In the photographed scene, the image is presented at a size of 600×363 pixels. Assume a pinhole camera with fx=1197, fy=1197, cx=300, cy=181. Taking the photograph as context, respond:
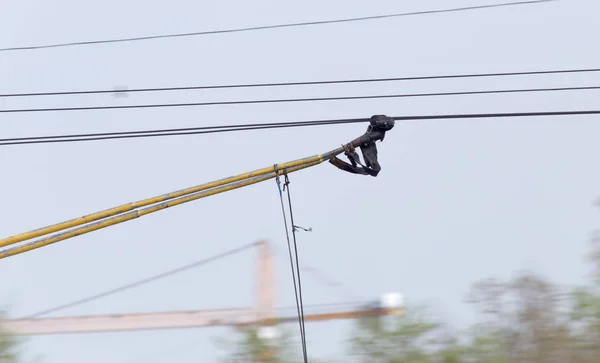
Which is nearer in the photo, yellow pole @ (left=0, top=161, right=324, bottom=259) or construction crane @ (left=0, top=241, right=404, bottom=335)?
yellow pole @ (left=0, top=161, right=324, bottom=259)

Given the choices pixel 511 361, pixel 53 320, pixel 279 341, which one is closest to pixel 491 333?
pixel 511 361

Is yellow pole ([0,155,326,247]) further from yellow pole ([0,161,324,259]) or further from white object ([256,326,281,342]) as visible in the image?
white object ([256,326,281,342])

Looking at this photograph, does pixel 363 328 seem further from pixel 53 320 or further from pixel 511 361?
pixel 53 320

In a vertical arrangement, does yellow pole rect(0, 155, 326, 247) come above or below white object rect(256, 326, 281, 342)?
below

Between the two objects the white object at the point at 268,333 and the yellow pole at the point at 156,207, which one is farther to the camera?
the white object at the point at 268,333

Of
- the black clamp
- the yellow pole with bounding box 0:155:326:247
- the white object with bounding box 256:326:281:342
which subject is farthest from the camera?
the white object with bounding box 256:326:281:342

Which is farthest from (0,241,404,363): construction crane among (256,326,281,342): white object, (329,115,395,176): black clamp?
(329,115,395,176): black clamp

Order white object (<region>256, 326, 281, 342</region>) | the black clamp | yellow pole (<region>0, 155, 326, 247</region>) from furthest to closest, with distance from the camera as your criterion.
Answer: white object (<region>256, 326, 281, 342</region>) → the black clamp → yellow pole (<region>0, 155, 326, 247</region>)

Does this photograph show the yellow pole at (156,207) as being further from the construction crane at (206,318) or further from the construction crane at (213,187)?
the construction crane at (206,318)

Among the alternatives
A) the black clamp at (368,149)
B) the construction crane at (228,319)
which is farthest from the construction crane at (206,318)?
the black clamp at (368,149)

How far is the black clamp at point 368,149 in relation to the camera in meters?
13.4

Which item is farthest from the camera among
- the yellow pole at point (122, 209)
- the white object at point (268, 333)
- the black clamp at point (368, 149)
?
the white object at point (268, 333)

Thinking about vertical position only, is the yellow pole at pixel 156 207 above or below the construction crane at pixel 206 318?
below

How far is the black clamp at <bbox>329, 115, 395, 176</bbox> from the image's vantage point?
13352 mm
